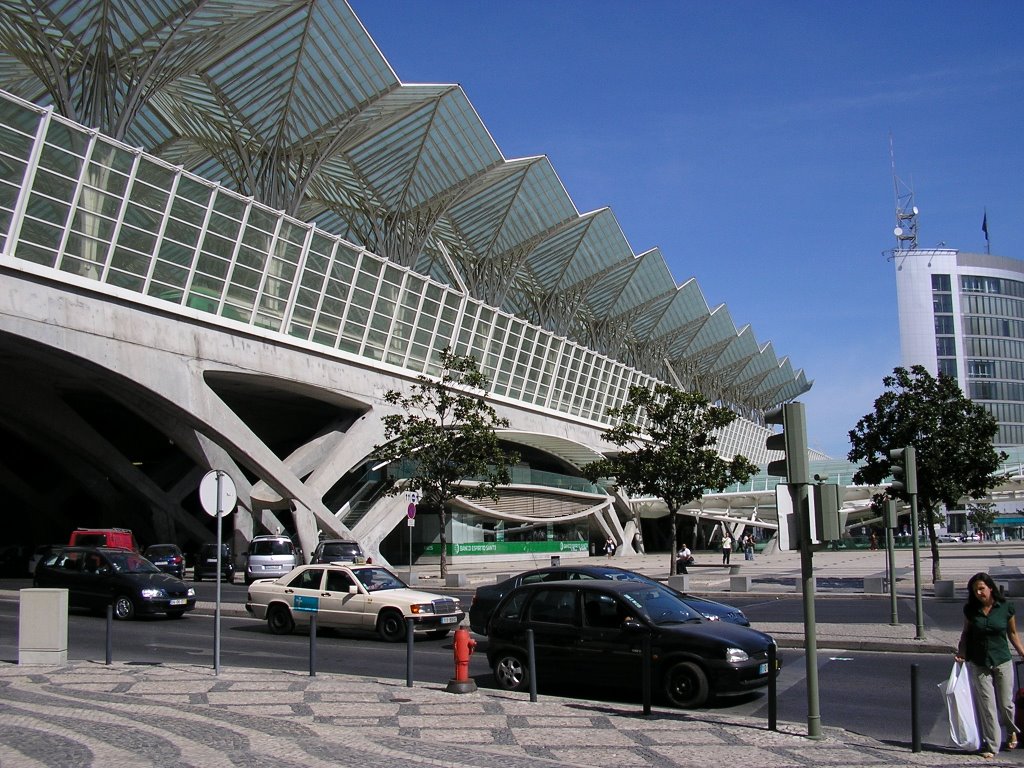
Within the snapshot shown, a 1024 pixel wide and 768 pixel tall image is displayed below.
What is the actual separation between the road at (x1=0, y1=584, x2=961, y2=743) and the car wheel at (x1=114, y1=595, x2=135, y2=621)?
1.00ft

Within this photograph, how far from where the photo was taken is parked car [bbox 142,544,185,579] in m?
36.0

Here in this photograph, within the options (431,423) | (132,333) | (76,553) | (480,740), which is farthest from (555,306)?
(480,740)

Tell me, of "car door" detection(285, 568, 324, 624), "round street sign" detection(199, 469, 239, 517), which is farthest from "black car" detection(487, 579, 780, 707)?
"car door" detection(285, 568, 324, 624)

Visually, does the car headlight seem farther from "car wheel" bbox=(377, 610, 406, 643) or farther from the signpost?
"car wheel" bbox=(377, 610, 406, 643)

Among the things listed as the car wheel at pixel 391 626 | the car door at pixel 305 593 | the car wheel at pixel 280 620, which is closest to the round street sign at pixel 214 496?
the car wheel at pixel 391 626

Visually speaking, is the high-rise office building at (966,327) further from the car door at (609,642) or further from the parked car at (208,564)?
the car door at (609,642)

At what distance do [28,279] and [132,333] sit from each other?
431 centimetres

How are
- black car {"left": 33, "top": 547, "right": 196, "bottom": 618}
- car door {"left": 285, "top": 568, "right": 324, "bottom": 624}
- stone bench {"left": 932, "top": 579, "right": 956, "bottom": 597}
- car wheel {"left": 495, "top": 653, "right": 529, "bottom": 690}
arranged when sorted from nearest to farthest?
car wheel {"left": 495, "top": 653, "right": 529, "bottom": 690} → car door {"left": 285, "top": 568, "right": 324, "bottom": 624} → black car {"left": 33, "top": 547, "right": 196, "bottom": 618} → stone bench {"left": 932, "top": 579, "right": 956, "bottom": 597}

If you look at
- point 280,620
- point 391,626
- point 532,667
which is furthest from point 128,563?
point 532,667

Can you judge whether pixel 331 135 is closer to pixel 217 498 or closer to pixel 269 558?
pixel 269 558

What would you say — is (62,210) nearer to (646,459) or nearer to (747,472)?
(646,459)

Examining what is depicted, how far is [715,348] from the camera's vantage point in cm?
10850

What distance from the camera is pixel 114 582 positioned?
21781 millimetres

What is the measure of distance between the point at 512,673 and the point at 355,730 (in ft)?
10.6
